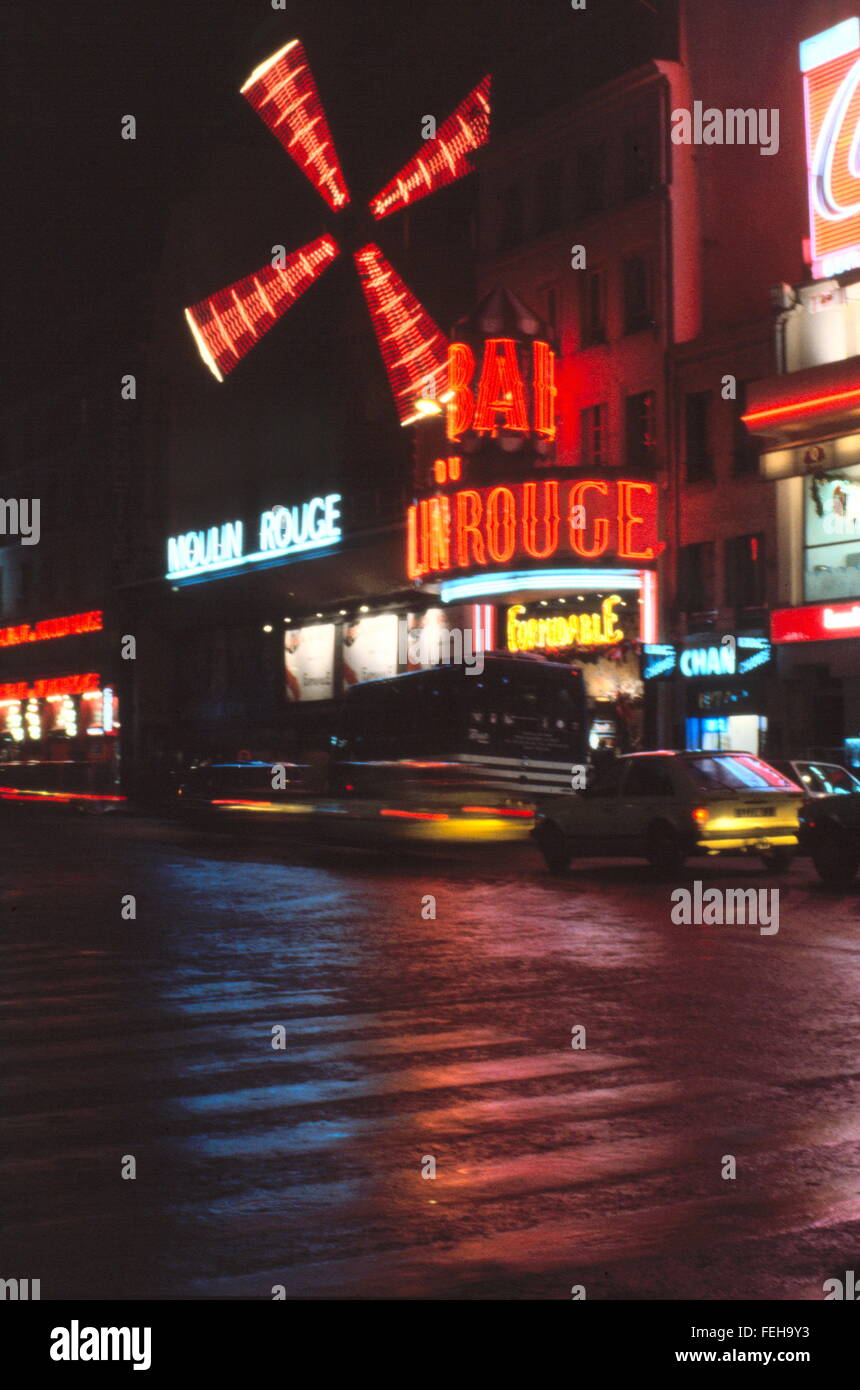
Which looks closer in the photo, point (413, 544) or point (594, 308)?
point (594, 308)

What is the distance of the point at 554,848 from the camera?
21.7m

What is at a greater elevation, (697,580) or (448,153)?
(448,153)

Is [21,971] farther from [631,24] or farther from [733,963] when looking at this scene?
[631,24]

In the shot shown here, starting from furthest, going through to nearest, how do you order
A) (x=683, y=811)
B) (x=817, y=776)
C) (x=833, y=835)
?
(x=817, y=776)
(x=683, y=811)
(x=833, y=835)

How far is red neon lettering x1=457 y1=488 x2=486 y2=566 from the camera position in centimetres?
3712

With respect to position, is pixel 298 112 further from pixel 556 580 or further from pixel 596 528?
pixel 556 580

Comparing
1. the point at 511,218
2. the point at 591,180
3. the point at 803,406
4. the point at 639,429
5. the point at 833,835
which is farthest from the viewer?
the point at 511,218

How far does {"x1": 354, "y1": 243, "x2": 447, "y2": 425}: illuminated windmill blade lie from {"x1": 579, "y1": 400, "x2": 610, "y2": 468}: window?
440 cm

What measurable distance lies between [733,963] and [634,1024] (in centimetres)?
289

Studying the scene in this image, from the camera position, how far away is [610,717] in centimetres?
3656

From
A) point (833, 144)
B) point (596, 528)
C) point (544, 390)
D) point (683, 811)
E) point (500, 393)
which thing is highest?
point (833, 144)

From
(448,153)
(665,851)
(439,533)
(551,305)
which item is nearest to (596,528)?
(439,533)

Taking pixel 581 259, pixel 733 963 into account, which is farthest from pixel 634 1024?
pixel 581 259

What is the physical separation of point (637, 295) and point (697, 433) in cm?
416
